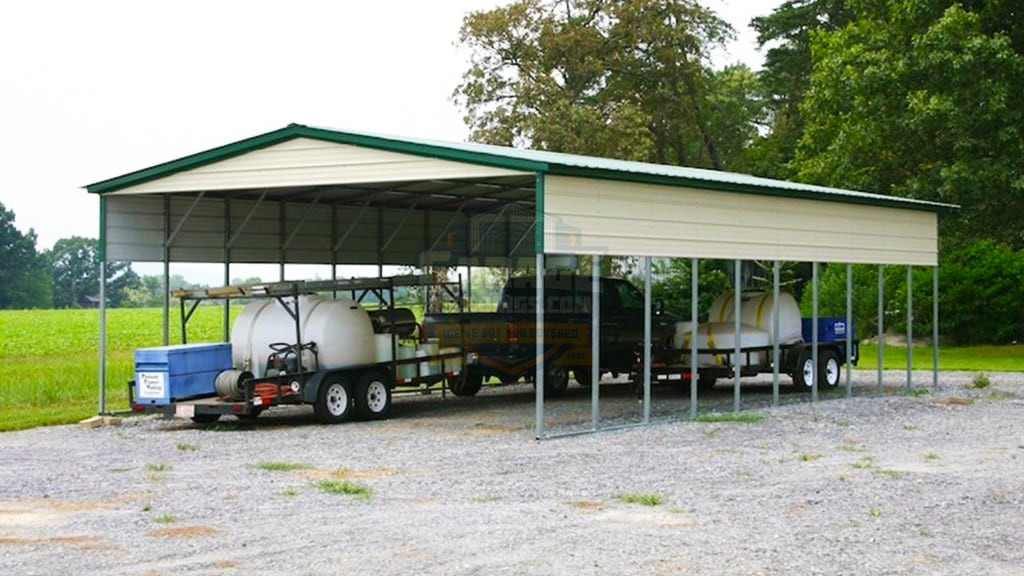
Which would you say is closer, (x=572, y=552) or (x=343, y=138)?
(x=572, y=552)

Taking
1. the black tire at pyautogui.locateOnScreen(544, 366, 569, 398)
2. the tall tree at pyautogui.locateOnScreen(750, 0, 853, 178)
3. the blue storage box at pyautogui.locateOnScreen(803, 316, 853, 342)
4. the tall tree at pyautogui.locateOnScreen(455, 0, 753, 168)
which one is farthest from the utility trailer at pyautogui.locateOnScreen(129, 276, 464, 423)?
the tall tree at pyautogui.locateOnScreen(750, 0, 853, 178)

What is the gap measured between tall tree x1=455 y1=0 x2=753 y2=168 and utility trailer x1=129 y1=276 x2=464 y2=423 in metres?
23.8

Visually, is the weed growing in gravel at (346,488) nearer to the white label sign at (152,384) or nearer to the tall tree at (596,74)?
the white label sign at (152,384)

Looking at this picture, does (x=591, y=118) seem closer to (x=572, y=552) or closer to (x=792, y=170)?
(x=792, y=170)

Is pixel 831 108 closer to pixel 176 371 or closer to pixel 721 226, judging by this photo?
pixel 721 226

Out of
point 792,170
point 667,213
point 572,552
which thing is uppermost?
point 792,170

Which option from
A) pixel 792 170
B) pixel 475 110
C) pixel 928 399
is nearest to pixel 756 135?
pixel 792 170

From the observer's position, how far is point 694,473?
12867 millimetres

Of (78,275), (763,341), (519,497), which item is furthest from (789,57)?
(78,275)

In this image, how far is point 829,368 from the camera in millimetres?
23438

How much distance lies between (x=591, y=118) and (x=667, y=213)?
961 inches

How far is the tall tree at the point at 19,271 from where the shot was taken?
85.1 metres

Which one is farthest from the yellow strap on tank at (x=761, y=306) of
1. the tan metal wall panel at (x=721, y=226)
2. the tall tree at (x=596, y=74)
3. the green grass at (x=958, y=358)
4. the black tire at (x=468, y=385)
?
the tall tree at (x=596, y=74)

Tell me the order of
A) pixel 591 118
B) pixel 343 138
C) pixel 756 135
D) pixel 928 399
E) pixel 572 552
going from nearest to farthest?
1. pixel 572 552
2. pixel 343 138
3. pixel 928 399
4. pixel 591 118
5. pixel 756 135
